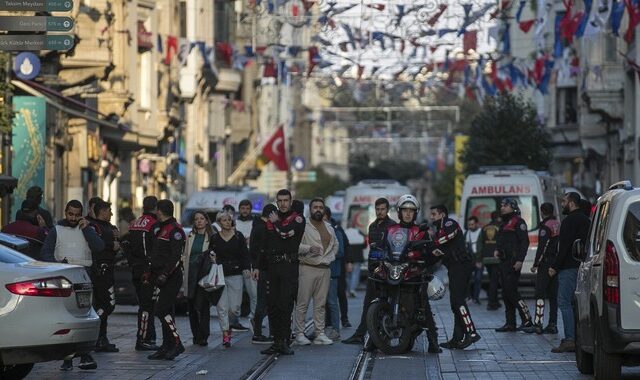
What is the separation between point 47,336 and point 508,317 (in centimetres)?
1020

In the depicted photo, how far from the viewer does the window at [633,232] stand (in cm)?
1420

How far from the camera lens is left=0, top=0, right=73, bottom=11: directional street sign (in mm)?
20578

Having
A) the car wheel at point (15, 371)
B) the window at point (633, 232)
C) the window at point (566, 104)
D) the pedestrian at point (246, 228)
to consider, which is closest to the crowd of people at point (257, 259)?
the pedestrian at point (246, 228)

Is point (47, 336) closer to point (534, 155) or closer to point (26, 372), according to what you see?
point (26, 372)

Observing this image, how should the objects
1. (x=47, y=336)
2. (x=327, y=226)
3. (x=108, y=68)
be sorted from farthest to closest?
1. (x=108, y=68)
2. (x=327, y=226)
3. (x=47, y=336)

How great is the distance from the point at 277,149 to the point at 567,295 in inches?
2056

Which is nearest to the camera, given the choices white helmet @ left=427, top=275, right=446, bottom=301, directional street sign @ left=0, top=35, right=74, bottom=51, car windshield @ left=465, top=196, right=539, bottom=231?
white helmet @ left=427, top=275, right=446, bottom=301

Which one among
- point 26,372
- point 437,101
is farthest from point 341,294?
point 437,101

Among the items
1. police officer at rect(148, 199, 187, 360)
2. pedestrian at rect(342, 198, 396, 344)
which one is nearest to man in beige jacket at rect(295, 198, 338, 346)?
pedestrian at rect(342, 198, 396, 344)

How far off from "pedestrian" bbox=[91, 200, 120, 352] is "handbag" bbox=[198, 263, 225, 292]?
4.82 feet

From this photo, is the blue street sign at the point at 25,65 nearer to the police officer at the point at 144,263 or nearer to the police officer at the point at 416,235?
the police officer at the point at 144,263

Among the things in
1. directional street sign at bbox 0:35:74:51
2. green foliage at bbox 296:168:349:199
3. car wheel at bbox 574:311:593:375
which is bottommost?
green foliage at bbox 296:168:349:199

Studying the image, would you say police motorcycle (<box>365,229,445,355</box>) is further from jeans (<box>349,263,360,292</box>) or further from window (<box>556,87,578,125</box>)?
window (<box>556,87,578,125</box>)

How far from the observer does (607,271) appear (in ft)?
47.0
